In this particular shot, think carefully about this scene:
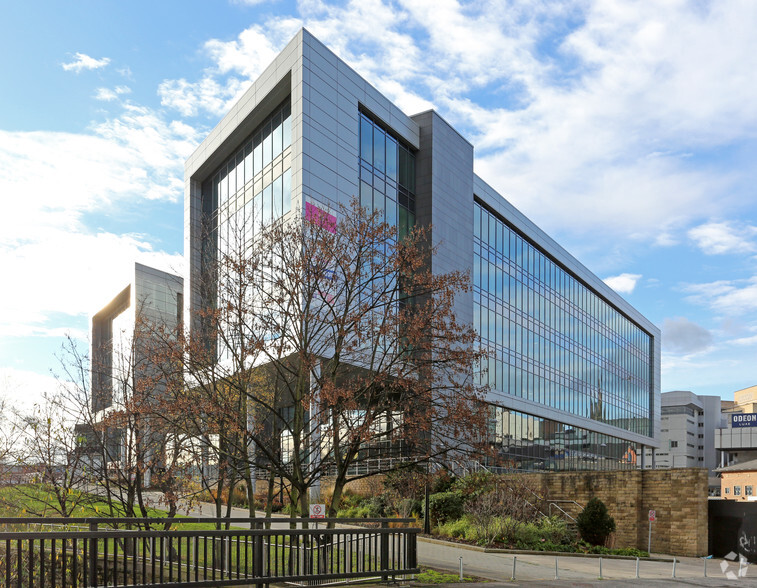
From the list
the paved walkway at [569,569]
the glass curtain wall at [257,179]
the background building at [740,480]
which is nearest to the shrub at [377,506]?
the paved walkway at [569,569]

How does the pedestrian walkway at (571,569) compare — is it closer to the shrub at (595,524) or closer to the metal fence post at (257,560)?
the shrub at (595,524)

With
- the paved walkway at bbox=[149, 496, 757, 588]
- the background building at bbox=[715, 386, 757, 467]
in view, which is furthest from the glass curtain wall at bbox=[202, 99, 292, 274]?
the background building at bbox=[715, 386, 757, 467]

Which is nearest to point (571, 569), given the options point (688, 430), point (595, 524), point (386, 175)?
point (595, 524)

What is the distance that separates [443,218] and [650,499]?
19763mm

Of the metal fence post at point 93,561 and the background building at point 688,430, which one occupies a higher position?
the metal fence post at point 93,561

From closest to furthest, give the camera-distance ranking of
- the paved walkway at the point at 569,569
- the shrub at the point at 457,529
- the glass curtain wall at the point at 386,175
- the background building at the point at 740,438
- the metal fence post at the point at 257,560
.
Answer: the metal fence post at the point at 257,560, the paved walkway at the point at 569,569, the shrub at the point at 457,529, the glass curtain wall at the point at 386,175, the background building at the point at 740,438

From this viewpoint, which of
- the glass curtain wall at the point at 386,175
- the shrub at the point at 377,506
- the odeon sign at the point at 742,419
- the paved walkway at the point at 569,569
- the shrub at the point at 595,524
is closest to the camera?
the paved walkway at the point at 569,569

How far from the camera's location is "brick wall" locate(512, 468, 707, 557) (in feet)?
107

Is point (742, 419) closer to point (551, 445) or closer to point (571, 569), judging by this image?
point (551, 445)

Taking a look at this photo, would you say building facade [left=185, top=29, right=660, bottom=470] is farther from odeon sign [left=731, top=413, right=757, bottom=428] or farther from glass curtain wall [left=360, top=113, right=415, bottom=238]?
odeon sign [left=731, top=413, right=757, bottom=428]

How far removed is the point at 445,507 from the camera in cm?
2958

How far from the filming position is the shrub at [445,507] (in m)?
29.4

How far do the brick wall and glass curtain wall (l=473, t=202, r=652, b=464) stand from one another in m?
12.3

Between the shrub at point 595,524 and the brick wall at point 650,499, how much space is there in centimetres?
285
